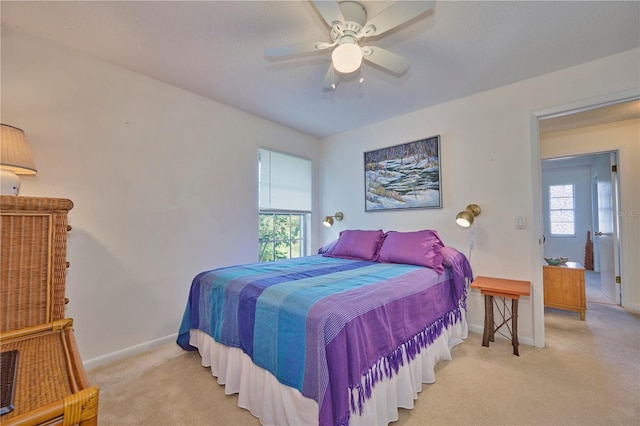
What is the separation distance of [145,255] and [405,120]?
3263mm

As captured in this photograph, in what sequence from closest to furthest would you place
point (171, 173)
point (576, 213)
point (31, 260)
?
point (31, 260) → point (171, 173) → point (576, 213)

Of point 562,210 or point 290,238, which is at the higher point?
point 562,210

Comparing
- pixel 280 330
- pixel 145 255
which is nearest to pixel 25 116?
pixel 145 255

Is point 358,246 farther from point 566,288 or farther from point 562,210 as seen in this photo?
point 562,210

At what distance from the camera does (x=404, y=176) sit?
3412 millimetres

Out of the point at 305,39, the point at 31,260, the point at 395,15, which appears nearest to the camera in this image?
the point at 31,260

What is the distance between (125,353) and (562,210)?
27.5ft

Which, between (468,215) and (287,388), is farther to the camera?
(468,215)

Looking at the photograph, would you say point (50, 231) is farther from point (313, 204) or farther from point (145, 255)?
point (313, 204)

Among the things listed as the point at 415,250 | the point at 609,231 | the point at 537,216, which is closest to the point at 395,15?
the point at 415,250

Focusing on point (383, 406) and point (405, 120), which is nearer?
point (383, 406)

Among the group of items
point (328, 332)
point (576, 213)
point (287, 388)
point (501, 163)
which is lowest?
point (287, 388)

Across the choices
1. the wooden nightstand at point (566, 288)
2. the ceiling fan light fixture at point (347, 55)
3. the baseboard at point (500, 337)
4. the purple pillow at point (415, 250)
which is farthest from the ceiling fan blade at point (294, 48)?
the wooden nightstand at point (566, 288)

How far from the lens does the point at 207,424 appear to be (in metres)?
1.56
